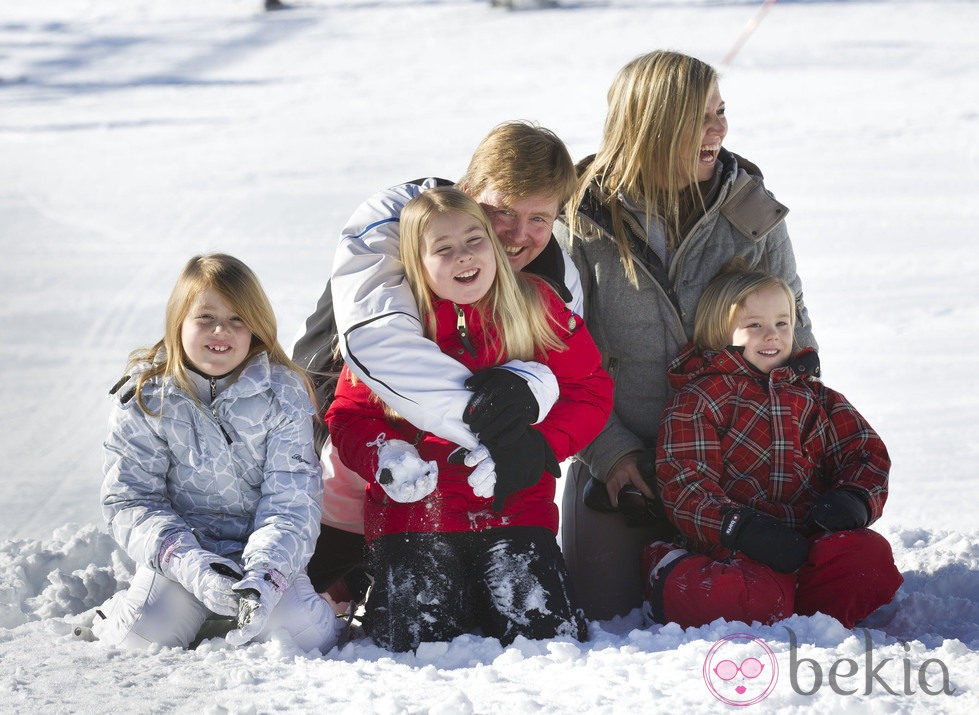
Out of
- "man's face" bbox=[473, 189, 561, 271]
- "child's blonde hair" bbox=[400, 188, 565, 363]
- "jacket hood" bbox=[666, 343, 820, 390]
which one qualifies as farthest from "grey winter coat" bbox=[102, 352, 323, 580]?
"jacket hood" bbox=[666, 343, 820, 390]

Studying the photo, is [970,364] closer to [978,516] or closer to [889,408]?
[889,408]

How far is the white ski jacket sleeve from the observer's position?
2943 millimetres

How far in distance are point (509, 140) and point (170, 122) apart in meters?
9.17

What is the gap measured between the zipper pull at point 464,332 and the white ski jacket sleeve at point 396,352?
0.10 meters

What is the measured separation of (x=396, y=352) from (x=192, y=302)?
618 mm

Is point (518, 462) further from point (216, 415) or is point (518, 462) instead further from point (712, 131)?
point (712, 131)

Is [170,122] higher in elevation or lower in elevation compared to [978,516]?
higher

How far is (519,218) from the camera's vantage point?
318 centimetres

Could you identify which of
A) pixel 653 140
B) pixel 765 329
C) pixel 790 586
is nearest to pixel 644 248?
pixel 653 140

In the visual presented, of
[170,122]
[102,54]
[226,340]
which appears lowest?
[226,340]

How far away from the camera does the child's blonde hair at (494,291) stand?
3.03m

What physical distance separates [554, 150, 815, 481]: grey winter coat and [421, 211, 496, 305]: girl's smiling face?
0.65 m

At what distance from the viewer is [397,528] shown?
3094mm

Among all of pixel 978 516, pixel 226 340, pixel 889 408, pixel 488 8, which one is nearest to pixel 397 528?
pixel 226 340
